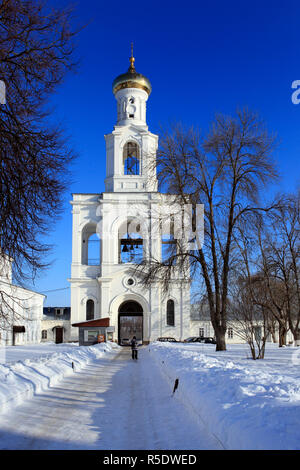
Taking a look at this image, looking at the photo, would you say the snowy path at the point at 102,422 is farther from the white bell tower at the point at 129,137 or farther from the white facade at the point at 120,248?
the white bell tower at the point at 129,137

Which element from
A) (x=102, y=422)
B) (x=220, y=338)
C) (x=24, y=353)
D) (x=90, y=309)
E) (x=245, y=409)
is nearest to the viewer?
(x=245, y=409)

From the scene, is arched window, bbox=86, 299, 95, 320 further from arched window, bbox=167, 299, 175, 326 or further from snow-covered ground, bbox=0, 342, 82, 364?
snow-covered ground, bbox=0, 342, 82, 364

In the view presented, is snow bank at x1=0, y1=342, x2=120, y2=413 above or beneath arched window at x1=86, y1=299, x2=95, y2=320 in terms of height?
beneath

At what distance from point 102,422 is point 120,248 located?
39746mm

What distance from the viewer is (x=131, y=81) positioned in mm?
49094

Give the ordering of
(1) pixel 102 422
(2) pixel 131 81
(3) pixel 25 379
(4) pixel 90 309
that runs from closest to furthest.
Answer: (1) pixel 102 422 < (3) pixel 25 379 < (4) pixel 90 309 < (2) pixel 131 81

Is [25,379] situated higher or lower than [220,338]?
lower

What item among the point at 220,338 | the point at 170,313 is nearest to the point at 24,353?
the point at 220,338

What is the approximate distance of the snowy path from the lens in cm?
647

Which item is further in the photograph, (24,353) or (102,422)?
(24,353)

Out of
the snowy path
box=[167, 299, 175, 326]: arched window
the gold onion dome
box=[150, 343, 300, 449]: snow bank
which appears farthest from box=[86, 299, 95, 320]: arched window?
box=[150, 343, 300, 449]: snow bank

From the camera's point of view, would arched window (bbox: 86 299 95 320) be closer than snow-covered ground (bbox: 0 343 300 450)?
No

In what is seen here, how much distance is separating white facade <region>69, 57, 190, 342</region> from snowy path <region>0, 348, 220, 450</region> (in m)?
32.4

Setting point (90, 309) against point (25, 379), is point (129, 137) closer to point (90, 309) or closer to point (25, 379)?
point (90, 309)
